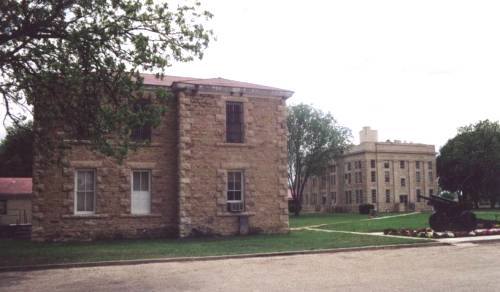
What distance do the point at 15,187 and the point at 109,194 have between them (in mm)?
22244

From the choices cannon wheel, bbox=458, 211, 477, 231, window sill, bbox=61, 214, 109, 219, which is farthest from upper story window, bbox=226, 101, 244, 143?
cannon wheel, bbox=458, 211, 477, 231

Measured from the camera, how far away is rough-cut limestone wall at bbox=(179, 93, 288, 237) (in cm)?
2145

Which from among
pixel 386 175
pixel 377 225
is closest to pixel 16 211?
pixel 377 225

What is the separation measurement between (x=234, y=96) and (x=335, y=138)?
Result: 109 ft

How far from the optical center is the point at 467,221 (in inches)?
818

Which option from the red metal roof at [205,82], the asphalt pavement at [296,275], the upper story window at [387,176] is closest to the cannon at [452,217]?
the asphalt pavement at [296,275]

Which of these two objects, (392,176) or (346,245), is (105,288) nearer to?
(346,245)

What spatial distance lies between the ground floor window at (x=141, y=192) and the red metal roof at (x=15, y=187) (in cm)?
2097

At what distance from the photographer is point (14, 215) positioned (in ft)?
122

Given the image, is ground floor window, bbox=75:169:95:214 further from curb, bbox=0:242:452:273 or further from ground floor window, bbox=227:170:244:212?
curb, bbox=0:242:452:273

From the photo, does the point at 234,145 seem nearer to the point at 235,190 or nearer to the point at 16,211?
the point at 235,190

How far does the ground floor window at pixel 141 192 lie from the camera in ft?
69.4

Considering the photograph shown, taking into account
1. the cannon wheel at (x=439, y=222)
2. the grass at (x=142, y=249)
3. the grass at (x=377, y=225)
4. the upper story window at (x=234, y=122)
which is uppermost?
the upper story window at (x=234, y=122)

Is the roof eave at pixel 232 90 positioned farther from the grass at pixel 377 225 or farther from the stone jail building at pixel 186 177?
the grass at pixel 377 225
